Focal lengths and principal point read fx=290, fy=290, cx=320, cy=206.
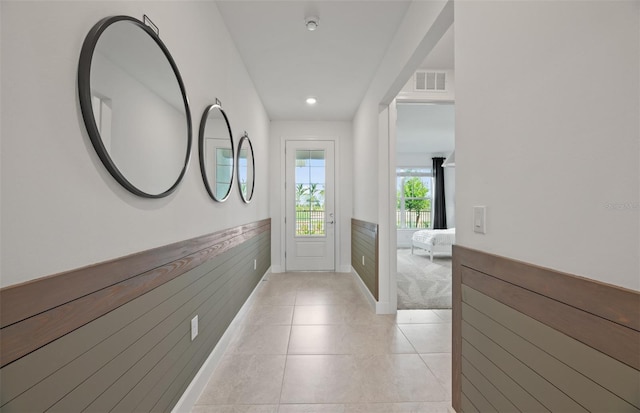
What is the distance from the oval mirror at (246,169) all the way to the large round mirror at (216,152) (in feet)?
1.08

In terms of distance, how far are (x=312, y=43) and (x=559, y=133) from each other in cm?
225

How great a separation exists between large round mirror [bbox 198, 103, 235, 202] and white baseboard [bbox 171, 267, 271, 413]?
105cm

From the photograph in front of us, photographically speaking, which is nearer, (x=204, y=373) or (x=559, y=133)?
(x=559, y=133)

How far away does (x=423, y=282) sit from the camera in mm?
4234

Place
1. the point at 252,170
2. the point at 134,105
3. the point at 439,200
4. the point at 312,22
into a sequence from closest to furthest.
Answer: the point at 134,105, the point at 312,22, the point at 252,170, the point at 439,200

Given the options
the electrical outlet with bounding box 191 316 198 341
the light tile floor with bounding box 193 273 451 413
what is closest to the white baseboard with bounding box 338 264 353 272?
the light tile floor with bounding box 193 273 451 413

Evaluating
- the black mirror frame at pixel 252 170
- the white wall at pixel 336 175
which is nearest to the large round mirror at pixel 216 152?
the black mirror frame at pixel 252 170

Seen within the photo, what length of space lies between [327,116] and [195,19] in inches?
123

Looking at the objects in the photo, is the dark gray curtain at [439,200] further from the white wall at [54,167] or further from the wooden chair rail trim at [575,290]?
the white wall at [54,167]

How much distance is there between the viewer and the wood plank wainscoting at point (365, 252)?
124 inches

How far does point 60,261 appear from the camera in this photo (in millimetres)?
770

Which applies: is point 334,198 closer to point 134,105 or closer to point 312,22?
point 312,22

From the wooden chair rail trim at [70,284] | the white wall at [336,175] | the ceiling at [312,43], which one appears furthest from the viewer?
the white wall at [336,175]

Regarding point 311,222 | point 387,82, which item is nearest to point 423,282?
point 311,222
